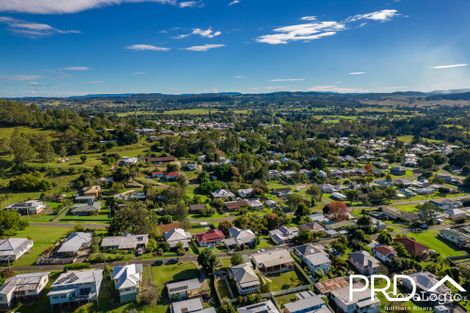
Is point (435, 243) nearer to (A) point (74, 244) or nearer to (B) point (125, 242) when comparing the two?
(B) point (125, 242)

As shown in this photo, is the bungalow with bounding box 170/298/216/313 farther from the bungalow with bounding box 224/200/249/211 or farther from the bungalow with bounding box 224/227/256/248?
the bungalow with bounding box 224/200/249/211

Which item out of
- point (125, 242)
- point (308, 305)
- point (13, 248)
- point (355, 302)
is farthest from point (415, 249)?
point (13, 248)

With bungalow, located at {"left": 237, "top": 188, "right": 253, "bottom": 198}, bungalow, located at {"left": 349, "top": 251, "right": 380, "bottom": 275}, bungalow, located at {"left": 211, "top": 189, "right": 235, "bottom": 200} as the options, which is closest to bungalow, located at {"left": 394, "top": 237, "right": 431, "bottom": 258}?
bungalow, located at {"left": 349, "top": 251, "right": 380, "bottom": 275}

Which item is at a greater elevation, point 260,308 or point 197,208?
point 260,308

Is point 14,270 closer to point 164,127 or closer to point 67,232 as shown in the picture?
point 67,232

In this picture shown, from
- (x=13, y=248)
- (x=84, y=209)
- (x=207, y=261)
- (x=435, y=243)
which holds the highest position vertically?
(x=13, y=248)

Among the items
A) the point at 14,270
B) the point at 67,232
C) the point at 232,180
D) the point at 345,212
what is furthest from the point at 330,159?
the point at 14,270
